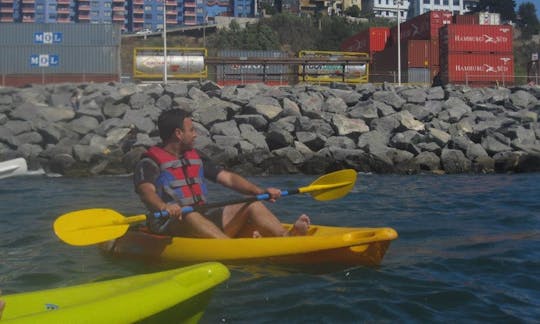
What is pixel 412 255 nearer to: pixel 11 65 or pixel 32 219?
pixel 32 219

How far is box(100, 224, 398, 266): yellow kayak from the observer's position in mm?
4141

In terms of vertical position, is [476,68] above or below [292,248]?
above

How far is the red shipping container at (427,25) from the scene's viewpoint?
27.1m

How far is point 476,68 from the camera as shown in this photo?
2433 cm

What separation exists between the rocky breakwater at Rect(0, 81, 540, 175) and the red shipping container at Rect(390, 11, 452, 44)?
36.8ft

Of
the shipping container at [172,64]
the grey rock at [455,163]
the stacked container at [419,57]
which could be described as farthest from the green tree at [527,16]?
the grey rock at [455,163]

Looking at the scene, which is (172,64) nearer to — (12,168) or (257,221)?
(12,168)

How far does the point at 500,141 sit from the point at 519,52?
54.2m

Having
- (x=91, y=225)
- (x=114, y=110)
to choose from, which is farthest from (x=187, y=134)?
(x=114, y=110)

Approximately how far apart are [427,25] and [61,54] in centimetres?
1535

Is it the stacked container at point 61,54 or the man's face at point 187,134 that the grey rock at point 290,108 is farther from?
the stacked container at point 61,54

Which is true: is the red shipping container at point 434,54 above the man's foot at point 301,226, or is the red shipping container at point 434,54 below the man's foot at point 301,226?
above

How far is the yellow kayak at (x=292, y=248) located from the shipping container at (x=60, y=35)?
817 inches

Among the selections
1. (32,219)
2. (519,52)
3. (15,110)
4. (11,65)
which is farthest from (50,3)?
(32,219)
